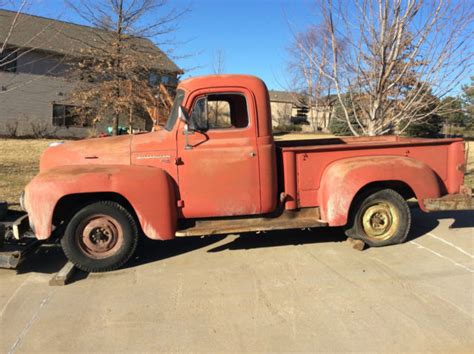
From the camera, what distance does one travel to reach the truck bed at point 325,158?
5383 millimetres

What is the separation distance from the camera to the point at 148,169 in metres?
4.96

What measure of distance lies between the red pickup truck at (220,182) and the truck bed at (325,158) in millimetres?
13

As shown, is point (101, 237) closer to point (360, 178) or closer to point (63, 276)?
point (63, 276)

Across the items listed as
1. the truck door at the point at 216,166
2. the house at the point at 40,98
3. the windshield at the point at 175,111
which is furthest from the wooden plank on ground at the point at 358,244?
the house at the point at 40,98

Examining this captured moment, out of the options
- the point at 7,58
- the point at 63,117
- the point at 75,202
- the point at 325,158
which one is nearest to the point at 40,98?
the point at 63,117

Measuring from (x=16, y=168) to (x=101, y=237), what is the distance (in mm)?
8406

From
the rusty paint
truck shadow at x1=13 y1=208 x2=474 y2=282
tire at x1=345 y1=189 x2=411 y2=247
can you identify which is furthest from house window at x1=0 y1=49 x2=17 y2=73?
tire at x1=345 y1=189 x2=411 y2=247

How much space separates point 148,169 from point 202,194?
0.69 metres

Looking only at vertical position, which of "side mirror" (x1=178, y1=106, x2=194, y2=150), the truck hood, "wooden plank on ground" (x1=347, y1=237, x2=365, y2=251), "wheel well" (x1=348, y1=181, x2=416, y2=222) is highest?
"side mirror" (x1=178, y1=106, x2=194, y2=150)

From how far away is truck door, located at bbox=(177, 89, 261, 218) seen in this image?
509cm

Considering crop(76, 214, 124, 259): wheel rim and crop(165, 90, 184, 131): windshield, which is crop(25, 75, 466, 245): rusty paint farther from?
crop(76, 214, 124, 259): wheel rim

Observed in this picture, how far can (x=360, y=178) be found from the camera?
5.19 metres

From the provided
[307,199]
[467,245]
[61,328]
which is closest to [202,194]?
[307,199]

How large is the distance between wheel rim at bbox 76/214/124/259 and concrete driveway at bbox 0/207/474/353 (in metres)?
0.28
